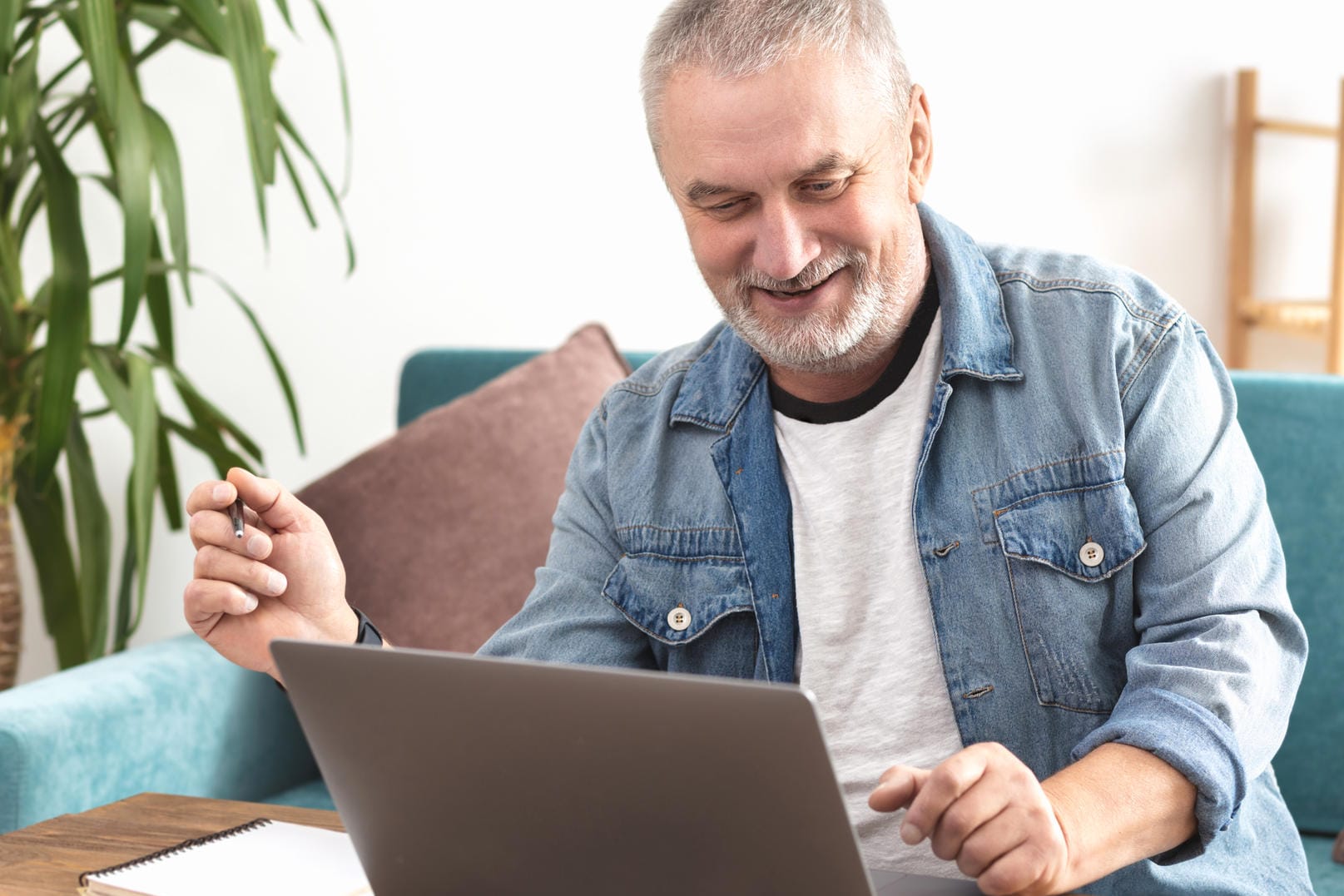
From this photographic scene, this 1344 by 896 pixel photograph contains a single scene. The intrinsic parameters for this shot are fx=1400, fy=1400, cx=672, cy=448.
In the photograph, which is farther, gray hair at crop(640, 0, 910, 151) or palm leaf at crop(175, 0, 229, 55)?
palm leaf at crop(175, 0, 229, 55)

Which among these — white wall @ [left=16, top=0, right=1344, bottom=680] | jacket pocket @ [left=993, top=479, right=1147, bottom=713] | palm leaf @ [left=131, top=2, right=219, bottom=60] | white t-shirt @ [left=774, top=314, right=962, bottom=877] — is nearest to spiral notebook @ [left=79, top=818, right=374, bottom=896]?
white t-shirt @ [left=774, top=314, right=962, bottom=877]

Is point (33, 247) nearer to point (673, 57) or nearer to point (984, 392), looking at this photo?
point (673, 57)

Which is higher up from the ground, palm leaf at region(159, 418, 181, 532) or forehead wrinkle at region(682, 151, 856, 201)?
forehead wrinkle at region(682, 151, 856, 201)

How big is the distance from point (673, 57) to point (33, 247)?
5.18ft

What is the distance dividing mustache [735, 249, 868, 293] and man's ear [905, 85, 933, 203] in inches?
3.8

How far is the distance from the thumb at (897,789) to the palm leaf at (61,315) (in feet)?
4.25

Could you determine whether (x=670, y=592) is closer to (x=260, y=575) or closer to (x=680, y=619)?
(x=680, y=619)

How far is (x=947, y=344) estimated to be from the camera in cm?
115

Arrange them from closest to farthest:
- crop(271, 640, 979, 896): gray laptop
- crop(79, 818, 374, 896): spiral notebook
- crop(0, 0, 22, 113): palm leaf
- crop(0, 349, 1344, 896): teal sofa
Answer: crop(271, 640, 979, 896): gray laptop
crop(79, 818, 374, 896): spiral notebook
crop(0, 349, 1344, 896): teal sofa
crop(0, 0, 22, 113): palm leaf

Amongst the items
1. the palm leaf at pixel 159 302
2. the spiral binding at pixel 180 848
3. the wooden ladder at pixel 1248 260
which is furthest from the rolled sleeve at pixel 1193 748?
the wooden ladder at pixel 1248 260

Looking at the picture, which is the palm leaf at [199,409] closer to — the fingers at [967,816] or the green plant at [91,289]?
the green plant at [91,289]

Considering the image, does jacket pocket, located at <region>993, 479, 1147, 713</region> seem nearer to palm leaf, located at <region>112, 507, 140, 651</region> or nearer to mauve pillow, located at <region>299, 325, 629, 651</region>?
mauve pillow, located at <region>299, 325, 629, 651</region>

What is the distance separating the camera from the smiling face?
3.47 ft

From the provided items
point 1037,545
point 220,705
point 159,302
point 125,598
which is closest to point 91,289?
point 159,302
